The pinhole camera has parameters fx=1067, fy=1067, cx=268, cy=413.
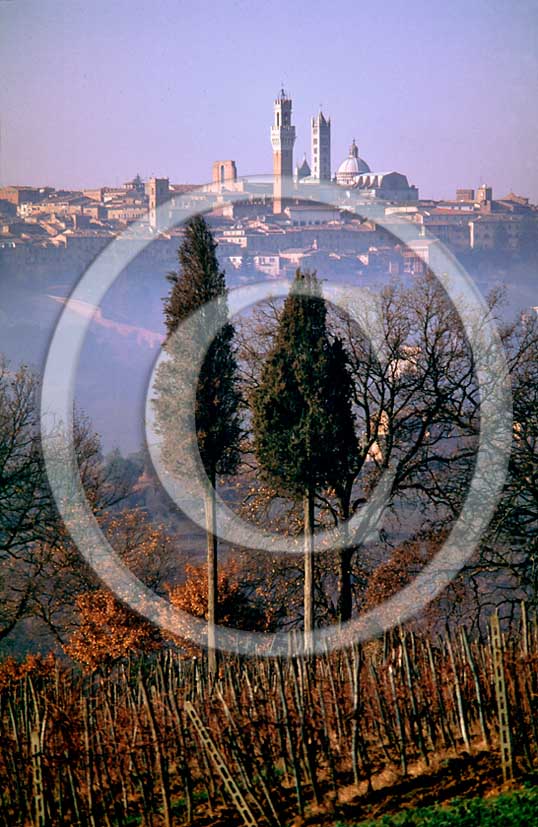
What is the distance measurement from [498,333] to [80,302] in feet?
198

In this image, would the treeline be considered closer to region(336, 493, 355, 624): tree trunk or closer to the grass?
region(336, 493, 355, 624): tree trunk

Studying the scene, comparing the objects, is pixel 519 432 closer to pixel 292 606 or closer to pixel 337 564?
pixel 337 564

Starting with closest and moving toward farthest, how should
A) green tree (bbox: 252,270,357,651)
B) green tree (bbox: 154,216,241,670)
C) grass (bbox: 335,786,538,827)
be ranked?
1. grass (bbox: 335,786,538,827)
2. green tree (bbox: 252,270,357,651)
3. green tree (bbox: 154,216,241,670)

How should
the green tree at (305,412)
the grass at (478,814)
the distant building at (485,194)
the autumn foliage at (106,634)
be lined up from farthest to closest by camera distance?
the distant building at (485,194) → the autumn foliage at (106,634) → the green tree at (305,412) → the grass at (478,814)

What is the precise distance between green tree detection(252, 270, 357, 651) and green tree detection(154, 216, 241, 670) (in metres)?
0.49

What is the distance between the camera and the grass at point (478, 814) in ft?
14.8

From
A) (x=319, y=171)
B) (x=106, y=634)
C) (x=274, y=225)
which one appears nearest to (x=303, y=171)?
(x=319, y=171)

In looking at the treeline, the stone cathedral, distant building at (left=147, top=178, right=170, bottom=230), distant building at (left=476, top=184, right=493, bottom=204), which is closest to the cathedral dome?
the stone cathedral

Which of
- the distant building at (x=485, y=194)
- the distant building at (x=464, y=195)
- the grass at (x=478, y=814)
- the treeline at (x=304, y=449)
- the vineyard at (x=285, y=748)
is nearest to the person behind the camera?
the grass at (x=478, y=814)

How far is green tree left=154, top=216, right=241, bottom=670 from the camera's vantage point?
9.16m

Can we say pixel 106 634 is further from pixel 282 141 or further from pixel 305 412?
pixel 282 141

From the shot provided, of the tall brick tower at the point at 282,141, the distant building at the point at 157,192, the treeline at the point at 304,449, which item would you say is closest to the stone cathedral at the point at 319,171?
the tall brick tower at the point at 282,141

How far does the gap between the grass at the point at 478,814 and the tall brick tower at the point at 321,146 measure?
105296 mm

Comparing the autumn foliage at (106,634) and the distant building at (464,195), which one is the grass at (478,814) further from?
the distant building at (464,195)
